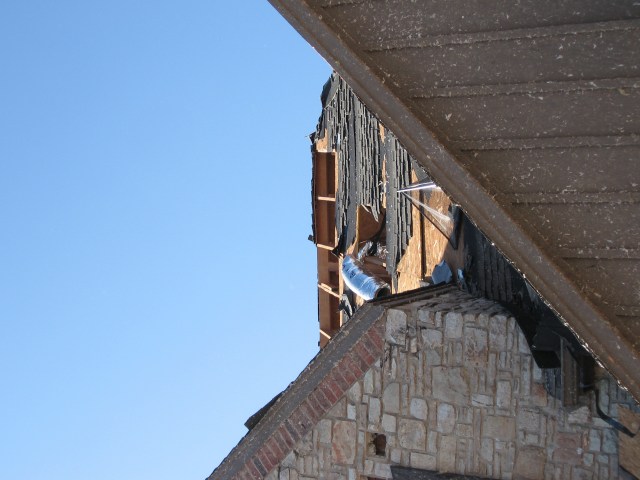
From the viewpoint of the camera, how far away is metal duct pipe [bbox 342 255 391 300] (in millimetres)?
10914

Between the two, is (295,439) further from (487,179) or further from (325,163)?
(325,163)

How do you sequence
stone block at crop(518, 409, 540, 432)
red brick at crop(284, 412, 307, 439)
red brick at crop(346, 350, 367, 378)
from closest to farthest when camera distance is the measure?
stone block at crop(518, 409, 540, 432)
red brick at crop(346, 350, 367, 378)
red brick at crop(284, 412, 307, 439)

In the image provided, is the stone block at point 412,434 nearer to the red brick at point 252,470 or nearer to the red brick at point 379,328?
the red brick at point 379,328

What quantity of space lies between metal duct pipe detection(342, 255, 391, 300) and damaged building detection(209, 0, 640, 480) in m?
0.74

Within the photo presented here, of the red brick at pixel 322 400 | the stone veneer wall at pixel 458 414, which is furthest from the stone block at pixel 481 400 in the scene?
the red brick at pixel 322 400

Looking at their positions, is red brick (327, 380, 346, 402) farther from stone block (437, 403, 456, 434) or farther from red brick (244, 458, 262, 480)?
red brick (244, 458, 262, 480)

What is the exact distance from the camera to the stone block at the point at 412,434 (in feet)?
22.9

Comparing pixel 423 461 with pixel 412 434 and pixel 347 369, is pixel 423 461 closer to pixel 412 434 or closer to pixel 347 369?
pixel 412 434

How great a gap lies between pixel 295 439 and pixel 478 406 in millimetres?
1660

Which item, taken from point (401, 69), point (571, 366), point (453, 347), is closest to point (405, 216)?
point (453, 347)

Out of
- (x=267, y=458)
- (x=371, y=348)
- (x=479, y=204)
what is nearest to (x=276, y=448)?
(x=267, y=458)

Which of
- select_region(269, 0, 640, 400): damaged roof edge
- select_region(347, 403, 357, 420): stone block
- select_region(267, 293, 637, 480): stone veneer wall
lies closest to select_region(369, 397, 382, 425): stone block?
select_region(267, 293, 637, 480): stone veneer wall

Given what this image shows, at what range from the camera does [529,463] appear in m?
6.61

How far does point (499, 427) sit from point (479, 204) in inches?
95.7
